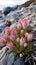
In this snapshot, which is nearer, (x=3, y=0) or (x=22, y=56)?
(x=22, y=56)

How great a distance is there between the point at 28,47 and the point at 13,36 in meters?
0.44

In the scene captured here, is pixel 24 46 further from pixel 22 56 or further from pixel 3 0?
pixel 3 0

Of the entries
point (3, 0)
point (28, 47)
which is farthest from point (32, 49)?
point (3, 0)

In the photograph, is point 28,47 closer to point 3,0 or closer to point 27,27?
point 27,27

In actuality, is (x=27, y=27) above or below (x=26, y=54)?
above

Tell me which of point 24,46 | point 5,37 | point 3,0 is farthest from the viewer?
point 3,0

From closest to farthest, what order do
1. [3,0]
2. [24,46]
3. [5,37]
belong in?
[24,46] → [5,37] → [3,0]

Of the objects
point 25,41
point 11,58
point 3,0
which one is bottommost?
point 3,0

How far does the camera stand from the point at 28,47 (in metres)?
6.10

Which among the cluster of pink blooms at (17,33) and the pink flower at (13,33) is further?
the pink flower at (13,33)

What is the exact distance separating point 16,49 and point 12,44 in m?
0.16

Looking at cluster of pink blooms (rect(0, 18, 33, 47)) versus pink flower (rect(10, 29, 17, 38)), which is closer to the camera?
cluster of pink blooms (rect(0, 18, 33, 47))

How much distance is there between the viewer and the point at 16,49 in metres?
Answer: 6.24

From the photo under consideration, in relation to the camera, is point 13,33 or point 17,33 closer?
point 13,33
